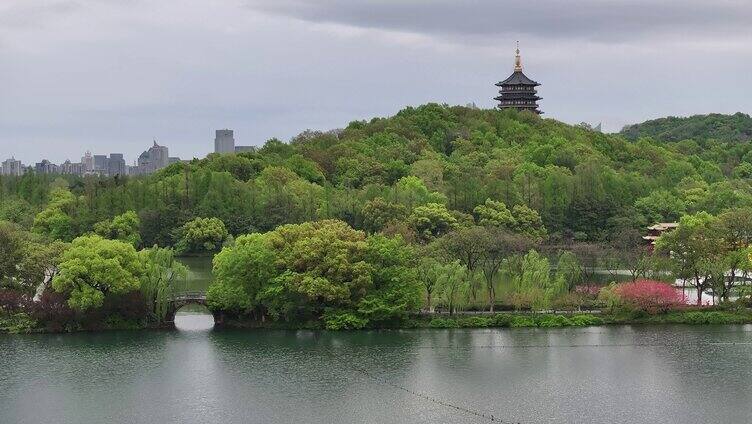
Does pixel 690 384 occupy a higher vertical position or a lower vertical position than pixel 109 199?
lower

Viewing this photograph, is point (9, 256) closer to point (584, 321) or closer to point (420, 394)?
point (420, 394)

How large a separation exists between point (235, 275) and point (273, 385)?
386 inches

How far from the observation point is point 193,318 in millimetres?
45438

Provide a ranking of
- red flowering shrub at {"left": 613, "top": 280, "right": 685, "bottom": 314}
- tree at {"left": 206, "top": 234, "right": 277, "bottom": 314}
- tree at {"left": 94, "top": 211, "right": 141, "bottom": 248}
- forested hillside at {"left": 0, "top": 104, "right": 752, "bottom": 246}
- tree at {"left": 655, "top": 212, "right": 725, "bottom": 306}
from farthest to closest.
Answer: forested hillside at {"left": 0, "top": 104, "right": 752, "bottom": 246} → tree at {"left": 94, "top": 211, "right": 141, "bottom": 248} → tree at {"left": 655, "top": 212, "right": 725, "bottom": 306} → tree at {"left": 206, "top": 234, "right": 277, "bottom": 314} → red flowering shrub at {"left": 613, "top": 280, "right": 685, "bottom": 314}

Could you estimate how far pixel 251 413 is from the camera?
3067cm

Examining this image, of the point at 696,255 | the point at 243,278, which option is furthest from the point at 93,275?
the point at 696,255

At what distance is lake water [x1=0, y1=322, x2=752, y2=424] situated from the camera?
30.5m

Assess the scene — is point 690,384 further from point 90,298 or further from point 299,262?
point 90,298

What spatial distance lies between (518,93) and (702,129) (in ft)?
166

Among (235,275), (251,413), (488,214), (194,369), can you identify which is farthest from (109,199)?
(251,413)

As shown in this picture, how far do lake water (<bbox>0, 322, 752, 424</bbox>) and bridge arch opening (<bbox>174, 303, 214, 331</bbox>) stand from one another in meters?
0.60

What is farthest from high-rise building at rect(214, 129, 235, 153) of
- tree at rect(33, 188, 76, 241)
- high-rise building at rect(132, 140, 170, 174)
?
tree at rect(33, 188, 76, 241)

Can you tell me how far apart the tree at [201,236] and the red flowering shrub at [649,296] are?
28186 millimetres

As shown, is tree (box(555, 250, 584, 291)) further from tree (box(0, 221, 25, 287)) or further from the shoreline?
tree (box(0, 221, 25, 287))
